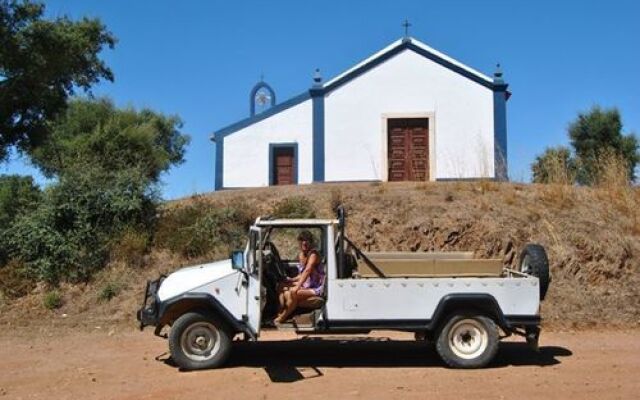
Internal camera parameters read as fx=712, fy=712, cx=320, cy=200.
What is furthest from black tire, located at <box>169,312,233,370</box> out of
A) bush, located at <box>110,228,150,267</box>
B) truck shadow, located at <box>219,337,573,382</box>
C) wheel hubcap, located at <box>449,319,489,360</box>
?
bush, located at <box>110,228,150,267</box>

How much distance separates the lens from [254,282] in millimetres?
8945

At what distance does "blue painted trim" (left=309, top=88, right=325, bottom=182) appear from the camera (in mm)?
26750

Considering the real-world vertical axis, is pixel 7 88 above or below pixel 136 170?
above

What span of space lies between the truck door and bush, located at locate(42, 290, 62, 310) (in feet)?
24.2

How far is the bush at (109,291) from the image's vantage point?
14.8m

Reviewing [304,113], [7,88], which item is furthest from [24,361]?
[304,113]

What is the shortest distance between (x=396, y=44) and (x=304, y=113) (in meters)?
4.33

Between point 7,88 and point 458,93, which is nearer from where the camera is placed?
point 7,88

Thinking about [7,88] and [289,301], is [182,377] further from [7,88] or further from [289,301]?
[7,88]

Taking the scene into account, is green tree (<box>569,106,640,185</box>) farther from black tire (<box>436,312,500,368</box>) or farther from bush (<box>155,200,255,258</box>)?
black tire (<box>436,312,500,368</box>)

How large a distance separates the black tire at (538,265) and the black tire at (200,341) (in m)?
4.17

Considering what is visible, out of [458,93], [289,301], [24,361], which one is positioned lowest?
[24,361]

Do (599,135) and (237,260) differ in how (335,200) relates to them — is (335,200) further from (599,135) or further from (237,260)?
(599,135)

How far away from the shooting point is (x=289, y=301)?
29.4 feet
